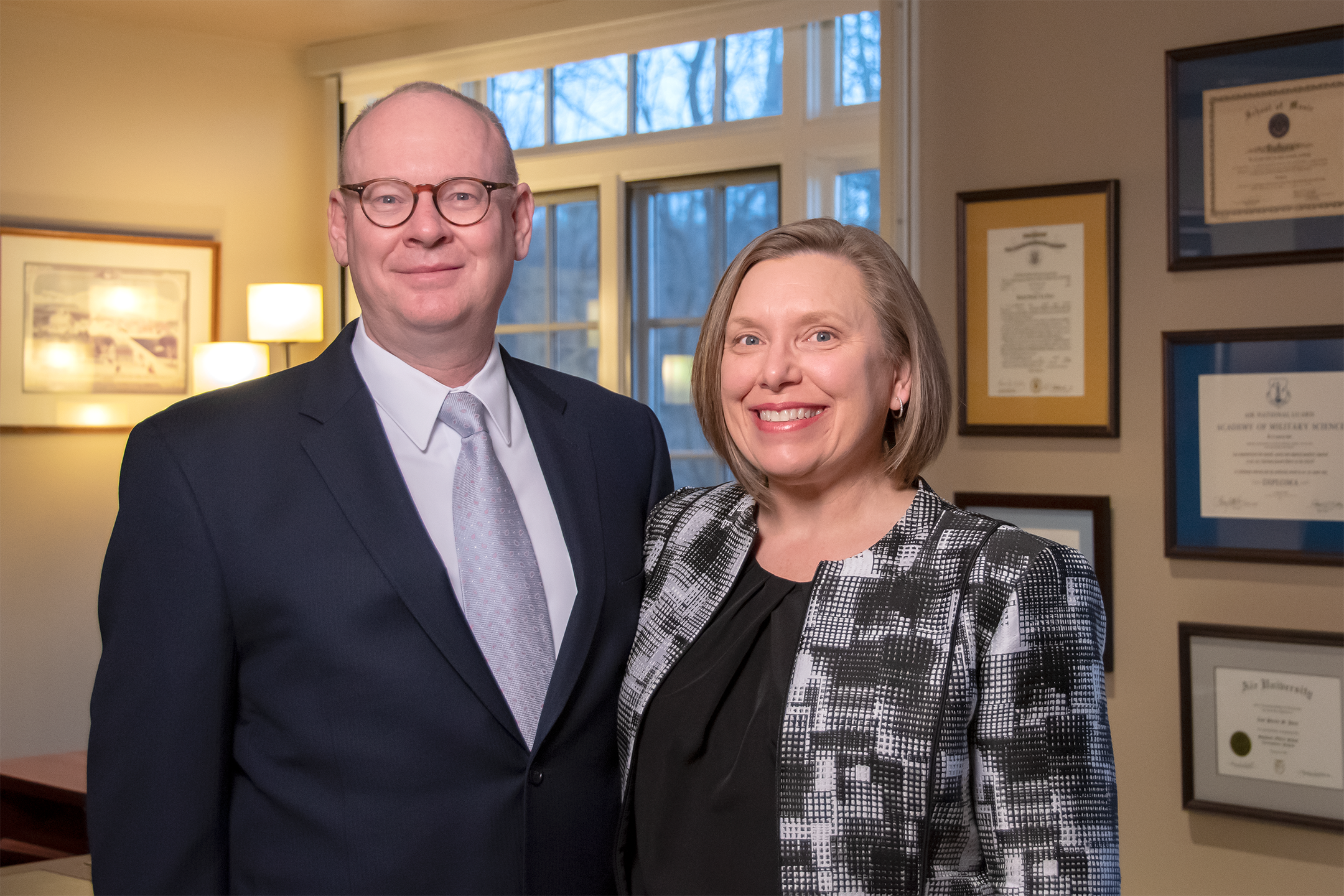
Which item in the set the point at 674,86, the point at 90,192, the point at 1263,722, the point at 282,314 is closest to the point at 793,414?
the point at 1263,722

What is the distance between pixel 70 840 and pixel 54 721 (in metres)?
1.87

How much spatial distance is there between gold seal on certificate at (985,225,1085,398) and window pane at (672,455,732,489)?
152cm

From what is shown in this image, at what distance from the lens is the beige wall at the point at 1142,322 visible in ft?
8.90

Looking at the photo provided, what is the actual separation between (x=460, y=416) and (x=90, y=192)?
13.2 feet


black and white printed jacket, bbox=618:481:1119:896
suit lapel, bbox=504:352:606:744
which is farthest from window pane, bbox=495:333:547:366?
black and white printed jacket, bbox=618:481:1119:896

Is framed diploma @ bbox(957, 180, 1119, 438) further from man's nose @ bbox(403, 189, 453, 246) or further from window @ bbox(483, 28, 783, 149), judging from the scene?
man's nose @ bbox(403, 189, 453, 246)

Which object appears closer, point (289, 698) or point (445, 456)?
point (289, 698)

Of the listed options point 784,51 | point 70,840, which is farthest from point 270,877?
point 784,51

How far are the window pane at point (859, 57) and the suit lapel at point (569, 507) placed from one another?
267 centimetres

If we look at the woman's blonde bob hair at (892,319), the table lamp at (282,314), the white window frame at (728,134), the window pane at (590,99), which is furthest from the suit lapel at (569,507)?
the table lamp at (282,314)

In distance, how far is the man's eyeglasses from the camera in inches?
56.2

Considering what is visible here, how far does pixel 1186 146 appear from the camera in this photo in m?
2.82

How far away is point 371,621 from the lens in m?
1.33

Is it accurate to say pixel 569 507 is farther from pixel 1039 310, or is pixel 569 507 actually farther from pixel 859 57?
pixel 859 57
